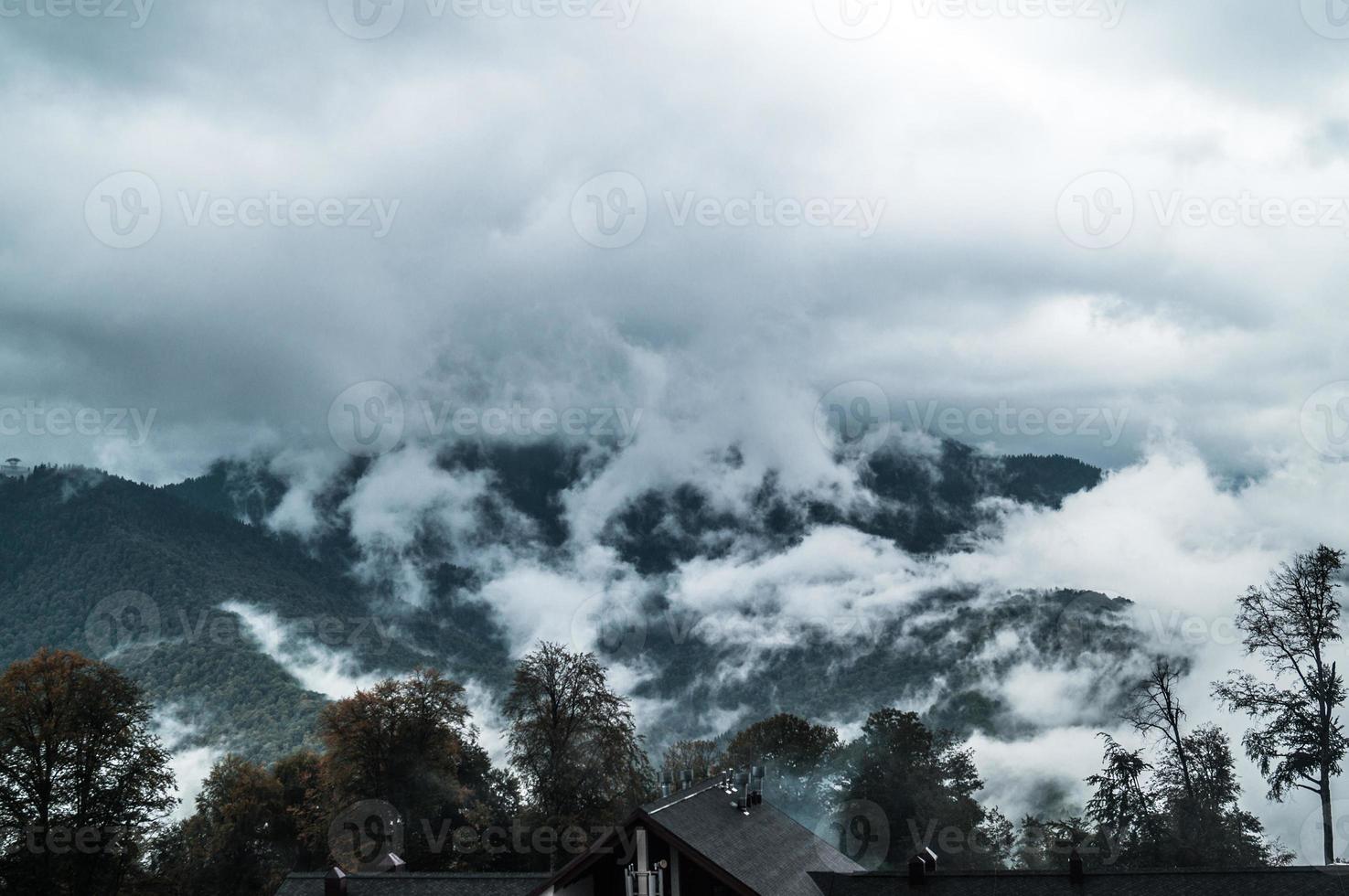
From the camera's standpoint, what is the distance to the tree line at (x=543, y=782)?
5222 centimetres

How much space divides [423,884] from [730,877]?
10938mm

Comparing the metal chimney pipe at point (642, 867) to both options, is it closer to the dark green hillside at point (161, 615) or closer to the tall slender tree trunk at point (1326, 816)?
the tall slender tree trunk at point (1326, 816)

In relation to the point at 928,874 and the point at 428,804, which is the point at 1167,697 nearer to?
the point at 928,874

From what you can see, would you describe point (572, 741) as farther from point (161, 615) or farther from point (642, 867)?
point (161, 615)

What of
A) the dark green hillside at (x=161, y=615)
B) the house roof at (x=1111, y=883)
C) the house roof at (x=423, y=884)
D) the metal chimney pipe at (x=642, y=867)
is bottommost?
the house roof at (x=1111, y=883)

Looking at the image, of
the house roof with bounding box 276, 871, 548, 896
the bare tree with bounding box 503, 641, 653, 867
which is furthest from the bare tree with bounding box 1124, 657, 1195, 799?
the house roof with bounding box 276, 871, 548, 896

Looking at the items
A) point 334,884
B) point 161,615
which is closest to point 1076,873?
point 334,884

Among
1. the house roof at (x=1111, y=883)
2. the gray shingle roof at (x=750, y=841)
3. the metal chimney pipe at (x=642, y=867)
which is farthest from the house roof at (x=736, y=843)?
the house roof at (x=1111, y=883)

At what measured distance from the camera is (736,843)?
35.9m

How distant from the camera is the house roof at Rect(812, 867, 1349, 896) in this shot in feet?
102

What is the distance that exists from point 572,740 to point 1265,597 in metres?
36.2

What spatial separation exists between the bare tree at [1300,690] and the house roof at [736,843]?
23180mm

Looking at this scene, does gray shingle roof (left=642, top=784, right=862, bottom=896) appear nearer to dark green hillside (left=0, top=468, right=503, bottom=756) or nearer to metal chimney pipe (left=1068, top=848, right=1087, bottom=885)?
metal chimney pipe (left=1068, top=848, right=1087, bottom=885)

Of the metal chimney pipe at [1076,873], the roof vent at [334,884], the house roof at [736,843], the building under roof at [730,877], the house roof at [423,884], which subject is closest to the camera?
the building under roof at [730,877]
